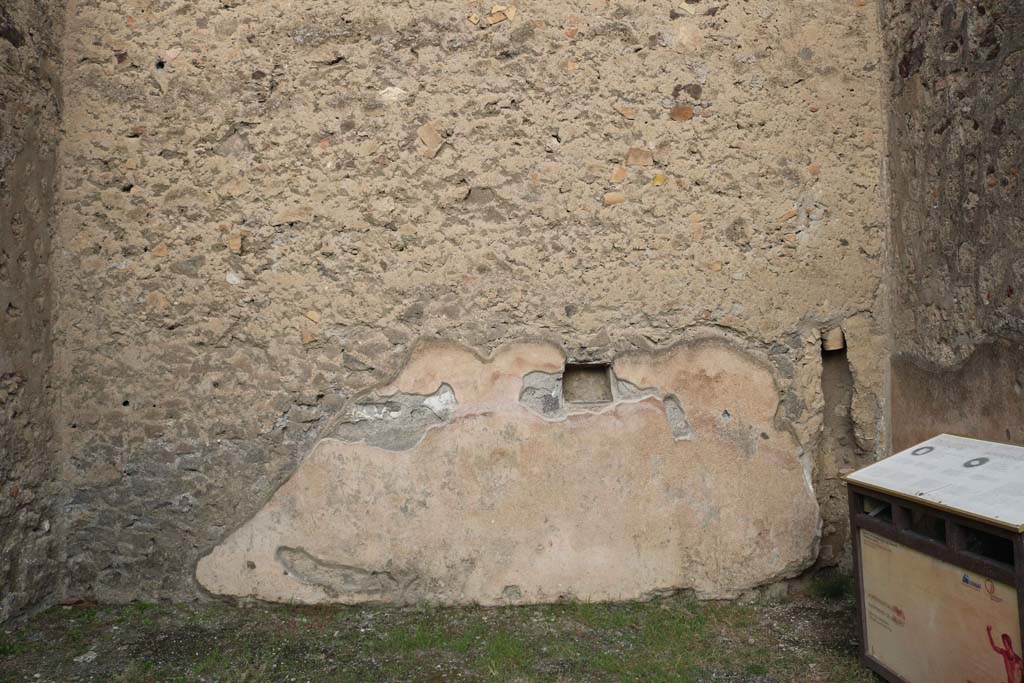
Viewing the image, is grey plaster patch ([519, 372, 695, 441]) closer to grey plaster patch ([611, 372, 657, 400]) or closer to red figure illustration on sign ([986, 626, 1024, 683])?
grey plaster patch ([611, 372, 657, 400])

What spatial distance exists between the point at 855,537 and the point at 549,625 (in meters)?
1.14

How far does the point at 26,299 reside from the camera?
2957 millimetres

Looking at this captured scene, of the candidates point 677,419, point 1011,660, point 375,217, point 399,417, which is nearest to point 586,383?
point 677,419

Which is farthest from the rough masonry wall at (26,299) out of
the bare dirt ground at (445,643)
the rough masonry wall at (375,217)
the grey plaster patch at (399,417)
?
the grey plaster patch at (399,417)

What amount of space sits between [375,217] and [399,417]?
80 cm

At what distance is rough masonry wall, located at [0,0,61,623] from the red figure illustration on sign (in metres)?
3.18

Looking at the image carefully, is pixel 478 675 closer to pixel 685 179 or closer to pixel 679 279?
pixel 679 279

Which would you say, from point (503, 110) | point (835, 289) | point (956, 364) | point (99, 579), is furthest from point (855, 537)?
point (99, 579)

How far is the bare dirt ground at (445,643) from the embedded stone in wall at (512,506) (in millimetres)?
103

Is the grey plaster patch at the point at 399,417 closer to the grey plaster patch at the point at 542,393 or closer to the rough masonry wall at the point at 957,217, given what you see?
the grey plaster patch at the point at 542,393

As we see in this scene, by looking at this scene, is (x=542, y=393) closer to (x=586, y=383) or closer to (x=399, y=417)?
(x=586, y=383)

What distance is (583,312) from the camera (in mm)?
3090

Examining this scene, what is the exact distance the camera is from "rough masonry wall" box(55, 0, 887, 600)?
10.1 feet

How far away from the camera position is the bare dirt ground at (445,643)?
2545 millimetres
